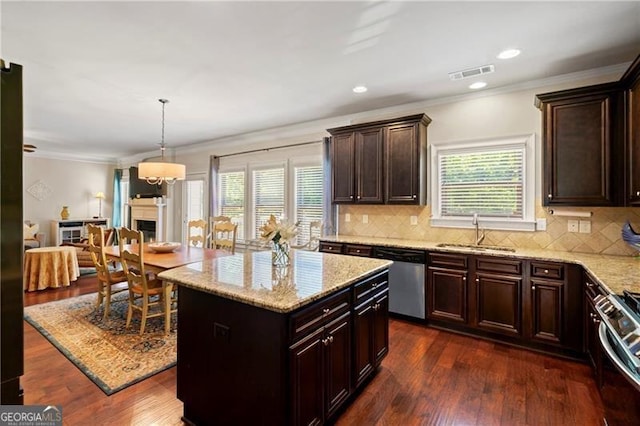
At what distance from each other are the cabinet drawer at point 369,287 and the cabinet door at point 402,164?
1.58 m

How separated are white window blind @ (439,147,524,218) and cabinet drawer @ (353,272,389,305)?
73.6 inches

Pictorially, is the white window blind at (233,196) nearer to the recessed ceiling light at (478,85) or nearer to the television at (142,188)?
the television at (142,188)

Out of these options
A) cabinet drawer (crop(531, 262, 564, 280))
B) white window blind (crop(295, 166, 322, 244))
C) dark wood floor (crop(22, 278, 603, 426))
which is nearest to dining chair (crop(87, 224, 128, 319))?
dark wood floor (crop(22, 278, 603, 426))

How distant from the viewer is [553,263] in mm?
2793

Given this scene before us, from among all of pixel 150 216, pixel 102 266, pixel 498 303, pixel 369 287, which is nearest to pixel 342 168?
pixel 369 287

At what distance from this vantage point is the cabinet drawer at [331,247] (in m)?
4.07

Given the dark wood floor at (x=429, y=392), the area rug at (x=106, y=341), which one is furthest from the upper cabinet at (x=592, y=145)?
the area rug at (x=106, y=341)

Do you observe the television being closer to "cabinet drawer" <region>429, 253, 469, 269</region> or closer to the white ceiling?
the white ceiling

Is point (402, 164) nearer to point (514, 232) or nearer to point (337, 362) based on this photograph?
point (514, 232)

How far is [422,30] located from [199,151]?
569 cm

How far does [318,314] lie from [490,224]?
2.79m

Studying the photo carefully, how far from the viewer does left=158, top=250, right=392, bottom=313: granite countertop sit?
1577mm

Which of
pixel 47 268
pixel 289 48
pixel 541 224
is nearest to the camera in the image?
pixel 289 48

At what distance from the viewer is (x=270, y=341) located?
5.03ft
